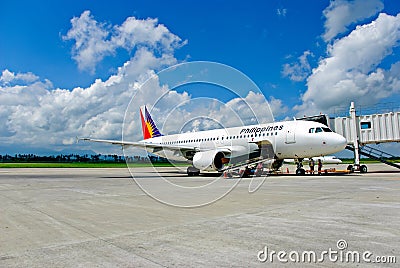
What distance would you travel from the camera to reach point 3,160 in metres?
122

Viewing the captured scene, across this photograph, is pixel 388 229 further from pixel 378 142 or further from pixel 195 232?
pixel 378 142

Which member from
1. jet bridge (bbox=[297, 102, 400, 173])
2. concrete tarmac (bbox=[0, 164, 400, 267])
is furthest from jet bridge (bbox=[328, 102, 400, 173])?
concrete tarmac (bbox=[0, 164, 400, 267])

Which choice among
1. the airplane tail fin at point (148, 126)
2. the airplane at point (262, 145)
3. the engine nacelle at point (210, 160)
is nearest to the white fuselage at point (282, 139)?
the airplane at point (262, 145)

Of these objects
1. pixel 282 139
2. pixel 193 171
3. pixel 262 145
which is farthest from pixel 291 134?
pixel 193 171

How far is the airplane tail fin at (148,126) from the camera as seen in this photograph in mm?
40500

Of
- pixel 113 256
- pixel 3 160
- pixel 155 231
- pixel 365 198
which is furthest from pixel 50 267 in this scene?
pixel 3 160

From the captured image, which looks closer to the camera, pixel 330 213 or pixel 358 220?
pixel 358 220

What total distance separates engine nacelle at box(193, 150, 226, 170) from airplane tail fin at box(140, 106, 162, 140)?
17.2m

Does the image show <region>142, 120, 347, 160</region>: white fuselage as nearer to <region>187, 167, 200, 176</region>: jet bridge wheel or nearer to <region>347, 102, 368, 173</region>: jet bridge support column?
<region>187, 167, 200, 176</region>: jet bridge wheel

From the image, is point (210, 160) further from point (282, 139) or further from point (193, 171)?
point (282, 139)

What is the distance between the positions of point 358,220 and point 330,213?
0.94 meters

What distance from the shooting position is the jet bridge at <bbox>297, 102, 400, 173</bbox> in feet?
85.9

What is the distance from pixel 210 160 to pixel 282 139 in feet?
18.6

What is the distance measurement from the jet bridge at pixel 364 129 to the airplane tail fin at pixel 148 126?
62.7ft
